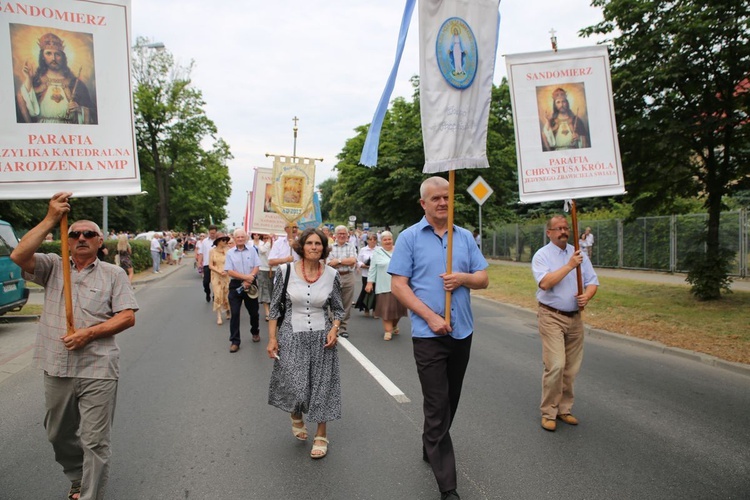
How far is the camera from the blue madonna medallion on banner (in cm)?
385

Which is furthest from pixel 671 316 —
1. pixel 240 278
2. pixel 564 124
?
pixel 240 278

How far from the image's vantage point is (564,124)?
548 cm

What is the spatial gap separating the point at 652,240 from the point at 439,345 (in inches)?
799

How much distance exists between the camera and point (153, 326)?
35.6 ft

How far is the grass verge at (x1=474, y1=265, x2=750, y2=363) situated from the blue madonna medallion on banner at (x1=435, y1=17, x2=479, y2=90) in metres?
5.68

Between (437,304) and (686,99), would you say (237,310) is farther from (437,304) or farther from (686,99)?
(686,99)

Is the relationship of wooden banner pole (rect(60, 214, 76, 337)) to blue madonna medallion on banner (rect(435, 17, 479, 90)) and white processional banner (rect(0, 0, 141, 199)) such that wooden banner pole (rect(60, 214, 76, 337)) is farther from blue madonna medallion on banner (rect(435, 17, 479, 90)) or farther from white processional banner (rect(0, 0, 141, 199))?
blue madonna medallion on banner (rect(435, 17, 479, 90))

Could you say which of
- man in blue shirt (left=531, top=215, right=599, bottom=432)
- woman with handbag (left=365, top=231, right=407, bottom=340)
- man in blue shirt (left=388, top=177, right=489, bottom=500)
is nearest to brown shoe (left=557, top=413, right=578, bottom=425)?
man in blue shirt (left=531, top=215, right=599, bottom=432)

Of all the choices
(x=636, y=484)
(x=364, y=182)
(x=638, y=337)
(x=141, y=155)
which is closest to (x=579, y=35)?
(x=638, y=337)

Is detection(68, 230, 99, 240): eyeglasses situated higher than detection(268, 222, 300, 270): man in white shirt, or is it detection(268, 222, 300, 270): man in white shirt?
detection(68, 230, 99, 240): eyeglasses

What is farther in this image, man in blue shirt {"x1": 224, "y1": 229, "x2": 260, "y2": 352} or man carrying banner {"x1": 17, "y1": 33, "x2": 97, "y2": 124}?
man in blue shirt {"x1": 224, "y1": 229, "x2": 260, "y2": 352}

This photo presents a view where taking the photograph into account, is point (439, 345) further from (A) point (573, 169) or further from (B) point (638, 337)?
(B) point (638, 337)

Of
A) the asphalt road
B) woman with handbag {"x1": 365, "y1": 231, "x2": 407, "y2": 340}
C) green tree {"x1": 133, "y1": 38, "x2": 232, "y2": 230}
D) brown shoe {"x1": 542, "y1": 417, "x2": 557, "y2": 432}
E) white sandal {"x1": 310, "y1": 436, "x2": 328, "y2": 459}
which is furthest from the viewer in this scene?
green tree {"x1": 133, "y1": 38, "x2": 232, "y2": 230}

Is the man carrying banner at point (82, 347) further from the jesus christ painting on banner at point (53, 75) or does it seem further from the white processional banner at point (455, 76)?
the white processional banner at point (455, 76)
